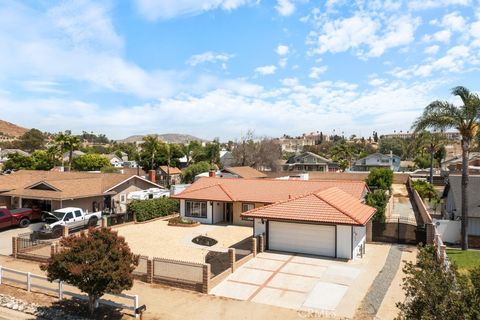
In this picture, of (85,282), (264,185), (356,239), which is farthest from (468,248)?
(85,282)

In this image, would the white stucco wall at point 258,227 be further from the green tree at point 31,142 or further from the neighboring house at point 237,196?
the green tree at point 31,142

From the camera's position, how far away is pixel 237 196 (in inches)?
1320

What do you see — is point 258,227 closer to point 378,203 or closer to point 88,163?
point 378,203

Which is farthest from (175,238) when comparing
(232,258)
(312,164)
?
(312,164)

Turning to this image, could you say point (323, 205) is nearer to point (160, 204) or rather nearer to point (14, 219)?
point (160, 204)

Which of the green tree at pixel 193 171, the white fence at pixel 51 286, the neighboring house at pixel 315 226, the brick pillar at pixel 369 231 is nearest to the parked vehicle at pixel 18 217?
the white fence at pixel 51 286

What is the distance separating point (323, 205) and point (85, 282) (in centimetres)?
1466

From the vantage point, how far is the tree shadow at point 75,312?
14.8 meters

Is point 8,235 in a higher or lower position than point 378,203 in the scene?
lower

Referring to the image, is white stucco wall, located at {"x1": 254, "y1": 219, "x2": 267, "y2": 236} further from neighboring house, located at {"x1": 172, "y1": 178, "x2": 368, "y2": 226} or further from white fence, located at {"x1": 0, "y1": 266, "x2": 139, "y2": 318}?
white fence, located at {"x1": 0, "y1": 266, "x2": 139, "y2": 318}

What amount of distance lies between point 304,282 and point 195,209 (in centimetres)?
1828

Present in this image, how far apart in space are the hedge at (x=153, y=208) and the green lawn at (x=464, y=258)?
2392cm

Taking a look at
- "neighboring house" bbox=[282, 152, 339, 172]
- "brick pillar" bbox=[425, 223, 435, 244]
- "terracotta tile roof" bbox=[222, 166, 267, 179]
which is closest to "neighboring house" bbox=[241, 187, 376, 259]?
"brick pillar" bbox=[425, 223, 435, 244]

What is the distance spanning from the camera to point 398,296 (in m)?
16.3
